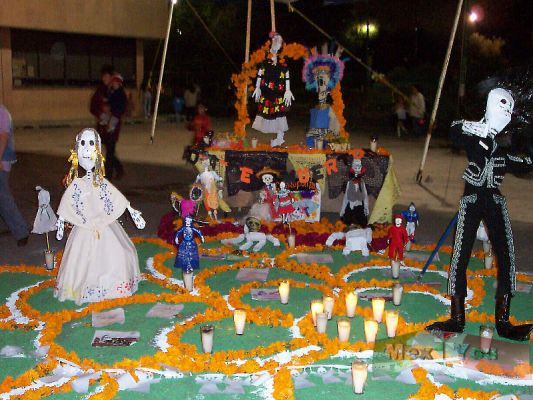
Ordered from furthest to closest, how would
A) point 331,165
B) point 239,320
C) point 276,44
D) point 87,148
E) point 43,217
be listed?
1. point 276,44
2. point 331,165
3. point 43,217
4. point 87,148
5. point 239,320

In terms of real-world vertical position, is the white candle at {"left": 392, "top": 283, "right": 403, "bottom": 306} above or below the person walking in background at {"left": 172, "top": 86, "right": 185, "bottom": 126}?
below

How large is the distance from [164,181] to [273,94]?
3.84 m

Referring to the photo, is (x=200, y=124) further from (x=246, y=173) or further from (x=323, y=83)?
(x=323, y=83)

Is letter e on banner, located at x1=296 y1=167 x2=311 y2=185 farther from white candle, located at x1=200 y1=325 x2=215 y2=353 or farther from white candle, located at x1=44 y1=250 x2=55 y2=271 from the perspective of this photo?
white candle, located at x1=200 y1=325 x2=215 y2=353

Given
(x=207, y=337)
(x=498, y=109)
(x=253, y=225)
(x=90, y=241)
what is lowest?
(x=207, y=337)

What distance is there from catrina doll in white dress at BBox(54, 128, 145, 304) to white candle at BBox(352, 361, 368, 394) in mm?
3027

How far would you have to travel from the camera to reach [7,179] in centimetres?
872

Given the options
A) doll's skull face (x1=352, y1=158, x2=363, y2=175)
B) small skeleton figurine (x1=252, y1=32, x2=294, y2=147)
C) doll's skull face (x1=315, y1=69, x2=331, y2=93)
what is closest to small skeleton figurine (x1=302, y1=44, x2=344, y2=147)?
doll's skull face (x1=315, y1=69, x2=331, y2=93)

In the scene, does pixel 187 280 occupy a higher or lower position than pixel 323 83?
lower

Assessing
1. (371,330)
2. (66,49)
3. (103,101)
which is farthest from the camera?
(66,49)

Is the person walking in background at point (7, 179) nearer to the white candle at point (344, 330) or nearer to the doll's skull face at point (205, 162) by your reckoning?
the doll's skull face at point (205, 162)

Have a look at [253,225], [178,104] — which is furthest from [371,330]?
[178,104]

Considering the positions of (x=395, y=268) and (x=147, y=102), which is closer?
(x=395, y=268)

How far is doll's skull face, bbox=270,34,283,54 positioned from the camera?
11039 millimetres
